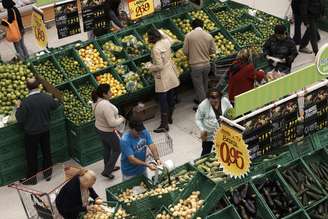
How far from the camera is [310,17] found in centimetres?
1314

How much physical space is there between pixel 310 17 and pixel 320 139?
5.69 meters

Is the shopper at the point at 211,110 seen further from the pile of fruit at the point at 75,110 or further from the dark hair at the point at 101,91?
the pile of fruit at the point at 75,110

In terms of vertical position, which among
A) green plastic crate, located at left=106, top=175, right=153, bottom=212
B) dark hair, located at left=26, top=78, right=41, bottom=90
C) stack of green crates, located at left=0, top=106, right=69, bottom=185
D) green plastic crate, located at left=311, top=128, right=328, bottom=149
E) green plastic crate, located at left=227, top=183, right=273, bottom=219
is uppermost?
dark hair, located at left=26, top=78, right=41, bottom=90

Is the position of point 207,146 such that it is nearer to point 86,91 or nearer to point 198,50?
point 198,50

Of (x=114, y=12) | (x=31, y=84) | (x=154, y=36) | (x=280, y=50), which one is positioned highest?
(x=154, y=36)

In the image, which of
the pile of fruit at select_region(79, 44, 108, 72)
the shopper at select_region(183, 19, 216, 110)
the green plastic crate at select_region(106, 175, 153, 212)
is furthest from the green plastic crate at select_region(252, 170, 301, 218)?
the pile of fruit at select_region(79, 44, 108, 72)

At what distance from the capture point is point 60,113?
10062 millimetres

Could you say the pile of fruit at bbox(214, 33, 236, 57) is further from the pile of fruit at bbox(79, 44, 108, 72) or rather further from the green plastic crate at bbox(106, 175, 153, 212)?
the green plastic crate at bbox(106, 175, 153, 212)

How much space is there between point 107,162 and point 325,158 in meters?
3.48

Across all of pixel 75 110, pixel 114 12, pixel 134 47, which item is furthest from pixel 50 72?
pixel 114 12

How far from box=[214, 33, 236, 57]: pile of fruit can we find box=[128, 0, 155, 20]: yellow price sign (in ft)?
4.36

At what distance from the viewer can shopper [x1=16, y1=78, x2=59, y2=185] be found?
9.41 m

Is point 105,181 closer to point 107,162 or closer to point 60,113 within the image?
point 107,162

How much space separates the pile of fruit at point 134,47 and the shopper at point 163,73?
0.47 meters
